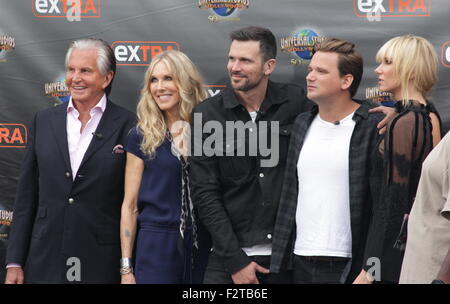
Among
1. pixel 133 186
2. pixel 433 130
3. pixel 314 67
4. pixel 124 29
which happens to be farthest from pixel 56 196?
pixel 433 130

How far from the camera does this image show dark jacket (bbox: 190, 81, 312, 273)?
355 cm

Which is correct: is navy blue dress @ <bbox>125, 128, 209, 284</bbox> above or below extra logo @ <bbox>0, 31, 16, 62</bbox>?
below

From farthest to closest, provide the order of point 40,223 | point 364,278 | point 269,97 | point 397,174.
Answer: point 40,223, point 269,97, point 364,278, point 397,174

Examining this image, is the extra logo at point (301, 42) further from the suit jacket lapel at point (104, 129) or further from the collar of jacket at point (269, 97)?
the suit jacket lapel at point (104, 129)

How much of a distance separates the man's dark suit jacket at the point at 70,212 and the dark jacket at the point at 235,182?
51cm

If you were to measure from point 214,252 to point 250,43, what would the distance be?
1125mm

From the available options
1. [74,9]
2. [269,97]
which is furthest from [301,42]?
[74,9]

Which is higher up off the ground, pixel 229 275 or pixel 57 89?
pixel 57 89

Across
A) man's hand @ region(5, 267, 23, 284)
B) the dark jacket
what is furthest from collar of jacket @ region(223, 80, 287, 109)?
man's hand @ region(5, 267, 23, 284)

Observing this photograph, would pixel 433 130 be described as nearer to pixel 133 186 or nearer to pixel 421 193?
pixel 421 193

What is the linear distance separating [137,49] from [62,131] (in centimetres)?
83

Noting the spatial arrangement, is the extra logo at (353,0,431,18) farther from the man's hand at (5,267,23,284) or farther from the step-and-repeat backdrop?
the man's hand at (5,267,23,284)

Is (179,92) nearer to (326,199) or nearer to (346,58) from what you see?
(346,58)

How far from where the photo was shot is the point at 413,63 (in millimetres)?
3439
